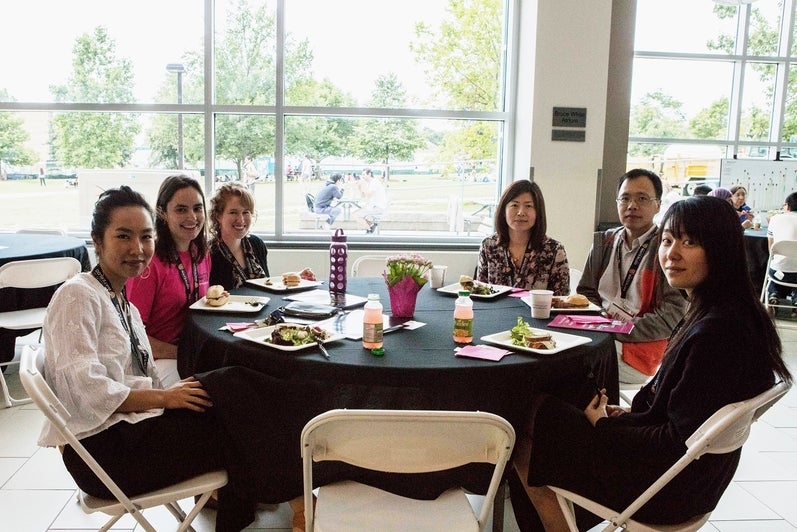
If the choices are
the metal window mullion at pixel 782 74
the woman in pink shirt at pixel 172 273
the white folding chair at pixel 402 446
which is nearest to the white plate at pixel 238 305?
the woman in pink shirt at pixel 172 273

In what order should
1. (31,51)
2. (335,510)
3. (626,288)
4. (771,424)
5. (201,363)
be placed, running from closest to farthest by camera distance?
(335,510) < (201,363) < (626,288) < (771,424) < (31,51)

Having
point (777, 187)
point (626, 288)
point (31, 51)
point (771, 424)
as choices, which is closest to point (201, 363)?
point (626, 288)

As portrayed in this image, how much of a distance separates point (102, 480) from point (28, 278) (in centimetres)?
259

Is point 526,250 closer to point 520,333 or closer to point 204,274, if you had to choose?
point 520,333

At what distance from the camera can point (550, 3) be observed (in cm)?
549

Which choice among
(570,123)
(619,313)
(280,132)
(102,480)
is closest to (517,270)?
(619,313)

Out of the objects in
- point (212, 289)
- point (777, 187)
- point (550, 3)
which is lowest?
point (212, 289)

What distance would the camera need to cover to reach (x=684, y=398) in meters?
1.69

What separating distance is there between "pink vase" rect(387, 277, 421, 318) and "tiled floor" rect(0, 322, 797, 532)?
0.93 m

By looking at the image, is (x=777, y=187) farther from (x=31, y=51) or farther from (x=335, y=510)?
(x=31, y=51)

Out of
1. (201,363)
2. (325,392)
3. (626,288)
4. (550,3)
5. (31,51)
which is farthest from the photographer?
(31,51)

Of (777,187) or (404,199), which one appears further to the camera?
(777,187)

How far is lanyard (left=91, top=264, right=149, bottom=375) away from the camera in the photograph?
205cm

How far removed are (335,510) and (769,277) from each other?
591 centimetres
